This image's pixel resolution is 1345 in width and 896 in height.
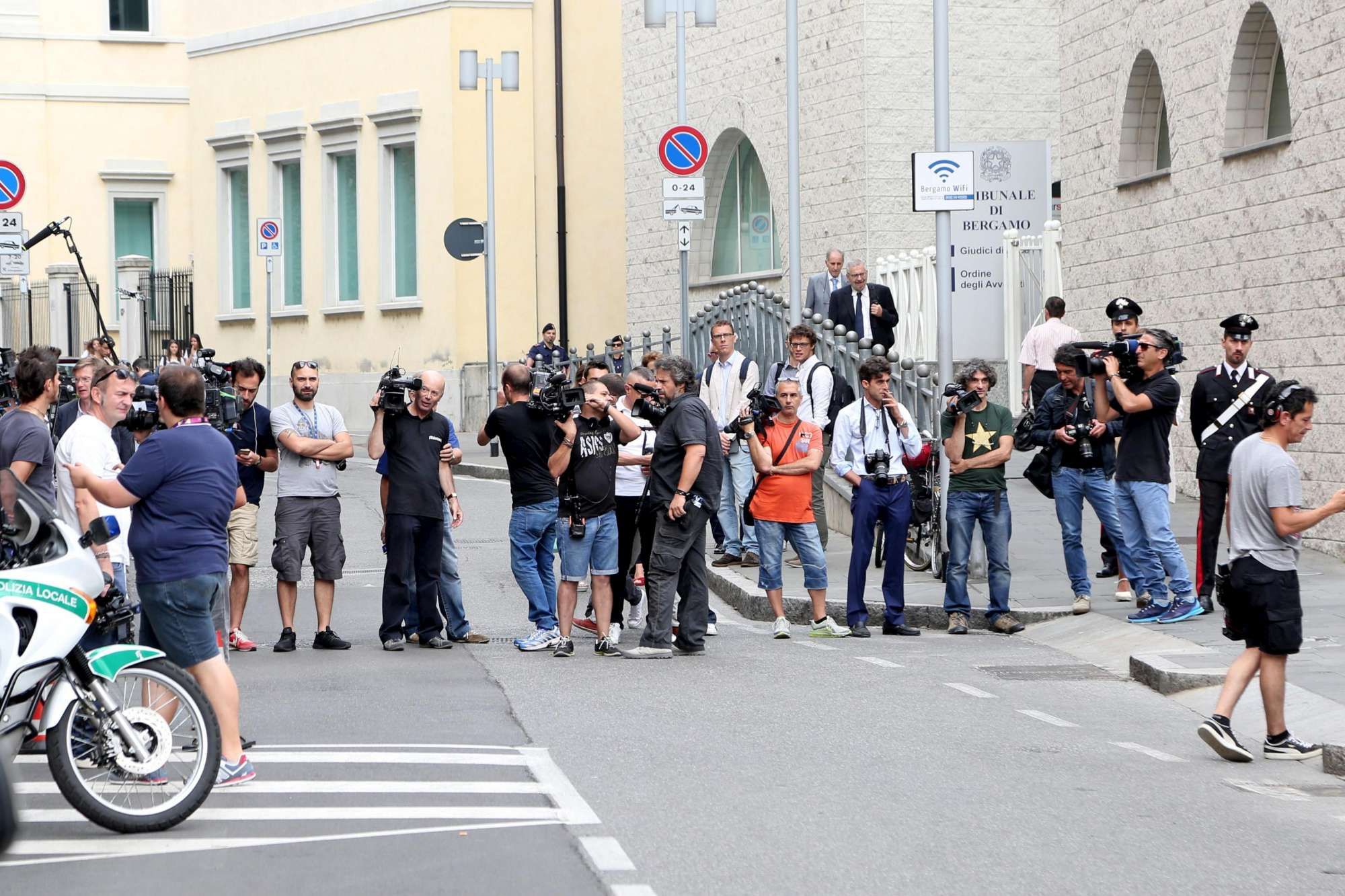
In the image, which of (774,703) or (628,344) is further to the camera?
(628,344)

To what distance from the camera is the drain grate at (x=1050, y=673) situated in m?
12.5

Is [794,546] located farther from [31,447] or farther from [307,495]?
[31,447]

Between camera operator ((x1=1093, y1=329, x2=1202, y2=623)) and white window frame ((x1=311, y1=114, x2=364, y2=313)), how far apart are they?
25.8m

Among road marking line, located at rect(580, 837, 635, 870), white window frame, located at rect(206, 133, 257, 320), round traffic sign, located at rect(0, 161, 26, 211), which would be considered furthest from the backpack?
white window frame, located at rect(206, 133, 257, 320)

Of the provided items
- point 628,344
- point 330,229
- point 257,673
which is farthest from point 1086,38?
point 330,229

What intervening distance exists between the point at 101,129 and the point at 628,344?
71.7ft

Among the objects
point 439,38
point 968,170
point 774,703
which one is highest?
point 439,38

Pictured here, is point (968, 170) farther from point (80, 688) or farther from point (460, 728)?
point (80, 688)

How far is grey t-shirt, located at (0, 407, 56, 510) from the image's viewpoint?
10.9 m

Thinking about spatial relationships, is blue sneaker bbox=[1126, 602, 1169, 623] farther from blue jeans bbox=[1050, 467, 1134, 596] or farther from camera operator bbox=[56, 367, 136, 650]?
camera operator bbox=[56, 367, 136, 650]

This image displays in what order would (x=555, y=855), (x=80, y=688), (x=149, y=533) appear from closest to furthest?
(x=555, y=855)
(x=80, y=688)
(x=149, y=533)

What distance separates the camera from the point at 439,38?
3625 cm

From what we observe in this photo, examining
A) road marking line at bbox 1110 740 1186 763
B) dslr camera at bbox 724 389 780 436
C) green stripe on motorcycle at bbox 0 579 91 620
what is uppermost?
dslr camera at bbox 724 389 780 436

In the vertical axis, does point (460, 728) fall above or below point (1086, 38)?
below
